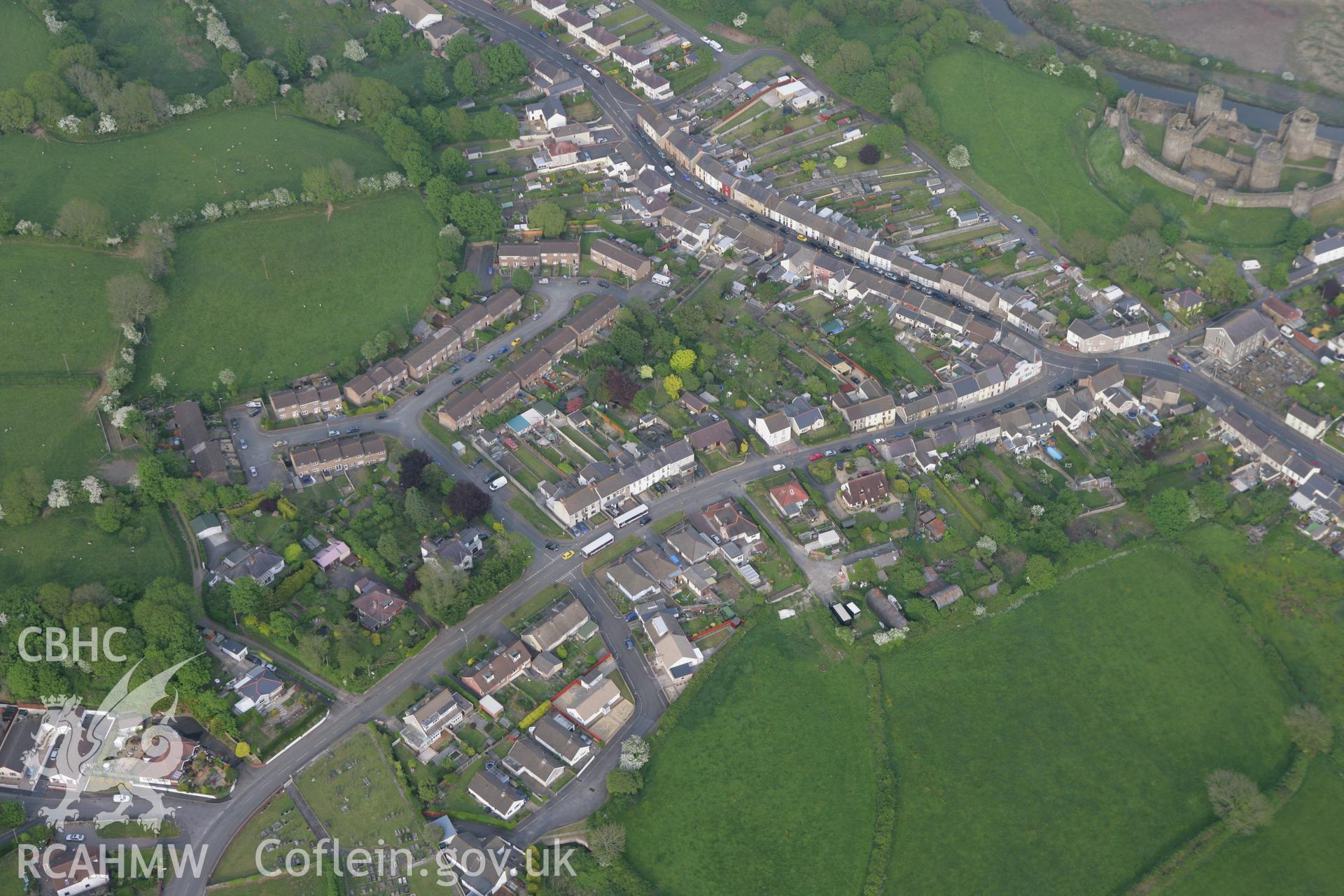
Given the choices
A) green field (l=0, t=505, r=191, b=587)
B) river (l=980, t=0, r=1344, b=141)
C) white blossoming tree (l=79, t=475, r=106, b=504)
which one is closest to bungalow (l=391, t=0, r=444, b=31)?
river (l=980, t=0, r=1344, b=141)

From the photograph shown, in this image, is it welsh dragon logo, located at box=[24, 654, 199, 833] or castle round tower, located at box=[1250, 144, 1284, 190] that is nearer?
welsh dragon logo, located at box=[24, 654, 199, 833]

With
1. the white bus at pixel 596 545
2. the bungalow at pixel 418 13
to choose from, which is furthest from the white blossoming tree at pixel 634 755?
the bungalow at pixel 418 13

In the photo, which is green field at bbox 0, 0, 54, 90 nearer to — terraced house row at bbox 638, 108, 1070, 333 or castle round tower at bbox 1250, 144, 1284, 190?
terraced house row at bbox 638, 108, 1070, 333

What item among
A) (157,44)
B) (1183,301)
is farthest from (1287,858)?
(157,44)

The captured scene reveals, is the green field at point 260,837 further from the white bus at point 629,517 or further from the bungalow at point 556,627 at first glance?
the white bus at point 629,517

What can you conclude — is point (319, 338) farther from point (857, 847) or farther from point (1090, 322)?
point (1090, 322)

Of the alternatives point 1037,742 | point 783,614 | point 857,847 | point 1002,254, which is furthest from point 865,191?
point 857,847
